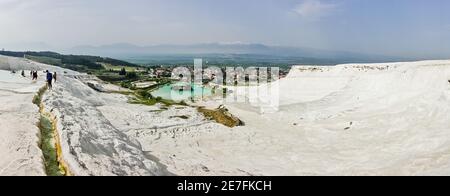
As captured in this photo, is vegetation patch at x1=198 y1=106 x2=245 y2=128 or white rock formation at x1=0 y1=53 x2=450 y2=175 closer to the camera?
white rock formation at x1=0 y1=53 x2=450 y2=175

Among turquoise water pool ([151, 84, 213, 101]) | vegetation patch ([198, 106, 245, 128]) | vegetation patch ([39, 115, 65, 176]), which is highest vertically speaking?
vegetation patch ([39, 115, 65, 176])

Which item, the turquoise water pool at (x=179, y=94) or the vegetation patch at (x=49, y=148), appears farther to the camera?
the turquoise water pool at (x=179, y=94)

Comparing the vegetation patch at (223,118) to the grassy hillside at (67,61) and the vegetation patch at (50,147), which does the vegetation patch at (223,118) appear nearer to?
the vegetation patch at (50,147)

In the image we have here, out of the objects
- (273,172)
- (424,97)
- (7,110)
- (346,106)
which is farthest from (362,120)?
(7,110)

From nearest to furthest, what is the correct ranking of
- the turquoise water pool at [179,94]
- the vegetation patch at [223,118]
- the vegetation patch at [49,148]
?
the vegetation patch at [49,148] → the vegetation patch at [223,118] → the turquoise water pool at [179,94]

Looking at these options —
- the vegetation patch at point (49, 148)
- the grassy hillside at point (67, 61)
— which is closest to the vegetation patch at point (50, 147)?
the vegetation patch at point (49, 148)

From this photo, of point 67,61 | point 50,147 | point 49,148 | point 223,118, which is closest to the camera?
→ point 49,148

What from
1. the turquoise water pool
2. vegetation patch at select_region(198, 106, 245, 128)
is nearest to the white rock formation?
vegetation patch at select_region(198, 106, 245, 128)

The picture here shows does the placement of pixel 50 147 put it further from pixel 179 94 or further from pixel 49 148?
pixel 179 94

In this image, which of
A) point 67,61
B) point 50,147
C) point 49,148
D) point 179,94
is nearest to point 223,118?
point 50,147

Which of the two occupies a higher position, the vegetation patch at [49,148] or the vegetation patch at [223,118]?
the vegetation patch at [49,148]

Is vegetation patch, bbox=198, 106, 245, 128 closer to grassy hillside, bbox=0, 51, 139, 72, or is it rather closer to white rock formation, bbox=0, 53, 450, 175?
white rock formation, bbox=0, 53, 450, 175
